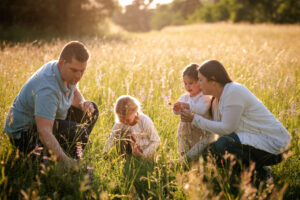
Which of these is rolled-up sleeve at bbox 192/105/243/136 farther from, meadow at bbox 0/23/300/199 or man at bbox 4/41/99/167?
man at bbox 4/41/99/167

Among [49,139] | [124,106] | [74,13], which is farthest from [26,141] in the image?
[74,13]

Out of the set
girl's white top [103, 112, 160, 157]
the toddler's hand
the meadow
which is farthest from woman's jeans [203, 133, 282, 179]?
girl's white top [103, 112, 160, 157]

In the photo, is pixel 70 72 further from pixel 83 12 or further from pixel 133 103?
pixel 83 12

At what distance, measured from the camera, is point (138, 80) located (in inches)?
198

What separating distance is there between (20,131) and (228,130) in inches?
89.4

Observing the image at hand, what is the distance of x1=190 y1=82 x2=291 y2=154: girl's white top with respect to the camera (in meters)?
2.56

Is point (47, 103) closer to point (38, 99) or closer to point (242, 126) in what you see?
point (38, 99)

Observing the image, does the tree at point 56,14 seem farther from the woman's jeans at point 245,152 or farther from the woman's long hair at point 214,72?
the woman's jeans at point 245,152

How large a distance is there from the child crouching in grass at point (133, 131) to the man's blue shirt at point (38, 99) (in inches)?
27.2

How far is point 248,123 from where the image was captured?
263cm

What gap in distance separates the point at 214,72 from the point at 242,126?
657mm

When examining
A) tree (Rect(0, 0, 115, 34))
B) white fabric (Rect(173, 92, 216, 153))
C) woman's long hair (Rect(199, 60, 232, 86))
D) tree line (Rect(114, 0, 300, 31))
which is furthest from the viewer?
tree line (Rect(114, 0, 300, 31))

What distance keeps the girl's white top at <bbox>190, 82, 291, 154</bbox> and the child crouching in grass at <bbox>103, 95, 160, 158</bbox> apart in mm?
775

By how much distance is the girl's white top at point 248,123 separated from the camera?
2557 mm
